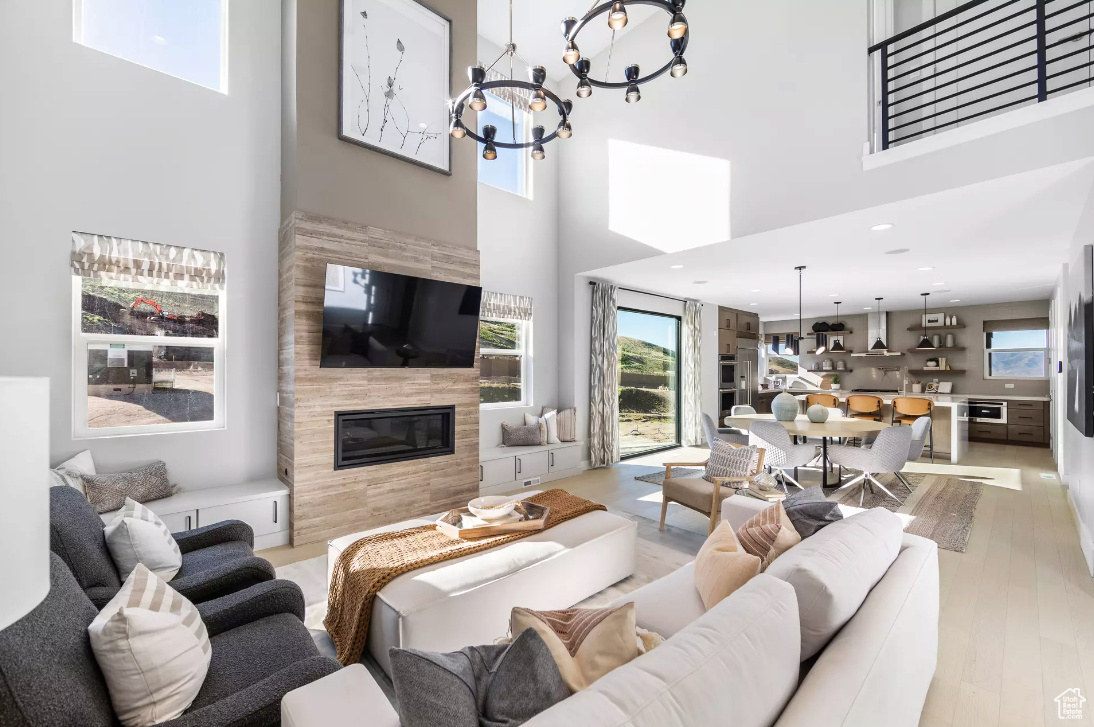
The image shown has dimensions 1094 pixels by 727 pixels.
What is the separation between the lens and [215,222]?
154 inches

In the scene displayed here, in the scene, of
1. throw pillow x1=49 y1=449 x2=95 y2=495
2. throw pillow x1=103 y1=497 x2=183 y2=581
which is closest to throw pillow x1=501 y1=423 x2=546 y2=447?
throw pillow x1=49 y1=449 x2=95 y2=495

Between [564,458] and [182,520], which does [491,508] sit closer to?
[182,520]

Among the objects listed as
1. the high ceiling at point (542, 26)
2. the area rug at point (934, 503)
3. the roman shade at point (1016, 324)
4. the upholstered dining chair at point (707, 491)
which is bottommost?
the area rug at point (934, 503)

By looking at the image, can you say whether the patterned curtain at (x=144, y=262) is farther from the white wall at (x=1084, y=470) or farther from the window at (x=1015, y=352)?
the window at (x=1015, y=352)

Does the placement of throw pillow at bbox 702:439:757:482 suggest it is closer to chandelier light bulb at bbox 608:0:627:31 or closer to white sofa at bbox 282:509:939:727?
white sofa at bbox 282:509:939:727

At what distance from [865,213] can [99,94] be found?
230 inches

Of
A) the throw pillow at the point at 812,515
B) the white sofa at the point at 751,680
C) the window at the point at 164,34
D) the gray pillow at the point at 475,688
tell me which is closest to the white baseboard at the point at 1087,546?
the throw pillow at the point at 812,515

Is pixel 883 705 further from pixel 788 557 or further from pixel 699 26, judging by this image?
pixel 699 26

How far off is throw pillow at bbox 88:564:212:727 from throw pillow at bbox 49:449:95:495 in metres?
2.26

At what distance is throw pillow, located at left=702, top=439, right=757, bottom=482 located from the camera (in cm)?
384

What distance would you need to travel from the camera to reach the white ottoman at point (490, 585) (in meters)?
2.11

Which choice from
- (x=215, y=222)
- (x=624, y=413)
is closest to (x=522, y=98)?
(x=215, y=222)

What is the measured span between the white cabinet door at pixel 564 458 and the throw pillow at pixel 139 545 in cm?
408

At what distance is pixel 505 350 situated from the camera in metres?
6.11
